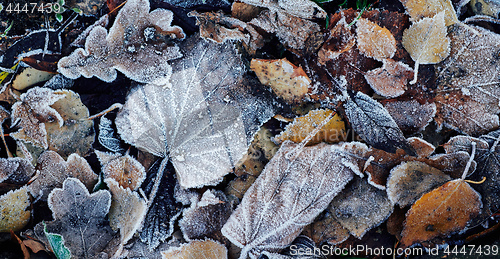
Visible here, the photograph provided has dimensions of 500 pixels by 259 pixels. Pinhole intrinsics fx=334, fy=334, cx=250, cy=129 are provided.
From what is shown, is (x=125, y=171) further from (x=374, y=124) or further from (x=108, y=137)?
(x=374, y=124)

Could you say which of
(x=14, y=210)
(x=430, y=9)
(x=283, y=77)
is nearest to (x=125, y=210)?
(x=14, y=210)

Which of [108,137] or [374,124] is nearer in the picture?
[374,124]

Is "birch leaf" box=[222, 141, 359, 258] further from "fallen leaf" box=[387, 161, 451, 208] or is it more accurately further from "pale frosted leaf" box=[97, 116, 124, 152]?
"pale frosted leaf" box=[97, 116, 124, 152]

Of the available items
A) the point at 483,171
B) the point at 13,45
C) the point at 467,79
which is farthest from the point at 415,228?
the point at 13,45

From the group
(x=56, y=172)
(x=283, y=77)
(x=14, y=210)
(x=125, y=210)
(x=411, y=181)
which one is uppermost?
(x=283, y=77)

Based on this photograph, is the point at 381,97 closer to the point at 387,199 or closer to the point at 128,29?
the point at 387,199

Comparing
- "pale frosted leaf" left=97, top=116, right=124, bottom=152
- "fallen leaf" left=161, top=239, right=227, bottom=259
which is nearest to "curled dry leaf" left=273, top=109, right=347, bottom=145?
"fallen leaf" left=161, top=239, right=227, bottom=259

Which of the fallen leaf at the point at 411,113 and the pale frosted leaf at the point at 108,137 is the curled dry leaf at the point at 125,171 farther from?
the fallen leaf at the point at 411,113

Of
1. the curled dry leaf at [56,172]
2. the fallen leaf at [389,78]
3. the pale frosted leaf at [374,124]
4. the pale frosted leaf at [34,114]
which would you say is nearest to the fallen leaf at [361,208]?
the pale frosted leaf at [374,124]
